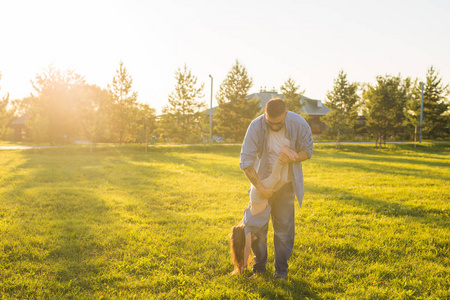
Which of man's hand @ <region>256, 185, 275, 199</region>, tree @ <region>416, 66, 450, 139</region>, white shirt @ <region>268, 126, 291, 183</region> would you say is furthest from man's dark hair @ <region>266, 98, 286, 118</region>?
tree @ <region>416, 66, 450, 139</region>

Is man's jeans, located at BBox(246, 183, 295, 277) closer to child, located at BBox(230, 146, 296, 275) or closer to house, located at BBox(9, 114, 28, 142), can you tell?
child, located at BBox(230, 146, 296, 275)

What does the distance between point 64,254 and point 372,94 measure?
33451mm

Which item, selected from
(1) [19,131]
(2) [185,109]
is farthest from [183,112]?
(1) [19,131]

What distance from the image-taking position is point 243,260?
392cm

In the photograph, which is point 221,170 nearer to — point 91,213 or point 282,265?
point 91,213

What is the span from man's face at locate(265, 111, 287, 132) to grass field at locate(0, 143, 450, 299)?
Result: 2028 mm

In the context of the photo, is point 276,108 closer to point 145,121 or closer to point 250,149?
point 250,149

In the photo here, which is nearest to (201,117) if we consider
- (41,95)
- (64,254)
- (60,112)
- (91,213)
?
(60,112)

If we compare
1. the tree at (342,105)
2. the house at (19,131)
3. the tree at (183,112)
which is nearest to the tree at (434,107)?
the tree at (342,105)

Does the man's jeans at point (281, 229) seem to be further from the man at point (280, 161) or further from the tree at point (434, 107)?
the tree at point (434, 107)

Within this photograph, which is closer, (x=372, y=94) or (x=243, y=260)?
(x=243, y=260)

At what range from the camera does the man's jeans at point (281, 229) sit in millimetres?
3869

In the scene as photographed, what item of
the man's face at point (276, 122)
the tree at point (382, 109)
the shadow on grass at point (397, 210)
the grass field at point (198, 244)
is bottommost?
the grass field at point (198, 244)

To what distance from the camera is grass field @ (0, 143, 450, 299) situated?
3762mm
